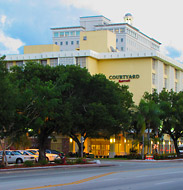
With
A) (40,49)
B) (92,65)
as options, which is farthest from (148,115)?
(40,49)

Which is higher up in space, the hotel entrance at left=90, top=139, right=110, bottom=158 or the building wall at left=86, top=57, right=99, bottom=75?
the building wall at left=86, top=57, right=99, bottom=75

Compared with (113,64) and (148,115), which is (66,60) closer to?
(113,64)

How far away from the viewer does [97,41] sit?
3474 inches

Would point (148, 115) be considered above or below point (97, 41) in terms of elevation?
below

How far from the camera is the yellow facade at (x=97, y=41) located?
287 ft

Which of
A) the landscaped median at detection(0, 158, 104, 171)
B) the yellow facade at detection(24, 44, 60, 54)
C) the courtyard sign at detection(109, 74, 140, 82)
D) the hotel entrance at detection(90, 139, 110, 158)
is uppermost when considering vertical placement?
the yellow facade at detection(24, 44, 60, 54)

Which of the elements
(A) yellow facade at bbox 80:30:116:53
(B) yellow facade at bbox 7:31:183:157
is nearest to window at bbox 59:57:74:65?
(B) yellow facade at bbox 7:31:183:157

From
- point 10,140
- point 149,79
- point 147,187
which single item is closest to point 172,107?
point 149,79

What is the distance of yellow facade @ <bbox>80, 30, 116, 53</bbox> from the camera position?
8753cm

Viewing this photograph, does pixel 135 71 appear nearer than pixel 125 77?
Yes

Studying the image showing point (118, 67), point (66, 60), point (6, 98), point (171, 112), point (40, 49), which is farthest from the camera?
point (40, 49)

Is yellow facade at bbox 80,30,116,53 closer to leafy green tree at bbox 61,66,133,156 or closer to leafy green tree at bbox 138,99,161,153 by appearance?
leafy green tree at bbox 138,99,161,153

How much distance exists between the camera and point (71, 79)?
4778cm

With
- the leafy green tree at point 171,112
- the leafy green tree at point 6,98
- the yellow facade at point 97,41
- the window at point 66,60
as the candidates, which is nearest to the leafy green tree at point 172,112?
the leafy green tree at point 171,112
